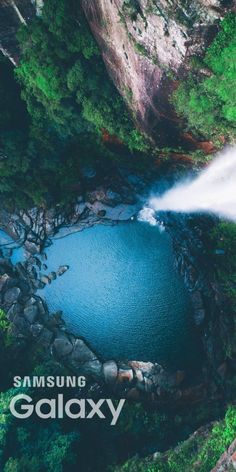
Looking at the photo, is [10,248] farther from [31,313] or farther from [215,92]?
[215,92]

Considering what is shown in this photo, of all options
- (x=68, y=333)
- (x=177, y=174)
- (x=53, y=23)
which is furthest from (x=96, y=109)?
(x=68, y=333)

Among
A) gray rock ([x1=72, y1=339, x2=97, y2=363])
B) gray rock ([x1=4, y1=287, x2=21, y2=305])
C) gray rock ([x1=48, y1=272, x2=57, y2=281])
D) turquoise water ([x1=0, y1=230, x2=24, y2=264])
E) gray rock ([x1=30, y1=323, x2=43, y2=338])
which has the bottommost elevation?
gray rock ([x1=72, y1=339, x2=97, y2=363])

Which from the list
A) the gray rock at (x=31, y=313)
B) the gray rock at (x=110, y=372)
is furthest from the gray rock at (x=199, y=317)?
the gray rock at (x=31, y=313)

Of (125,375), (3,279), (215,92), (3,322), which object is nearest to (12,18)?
(215,92)

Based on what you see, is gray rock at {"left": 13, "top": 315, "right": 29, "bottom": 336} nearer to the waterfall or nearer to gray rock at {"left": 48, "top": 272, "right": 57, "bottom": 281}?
gray rock at {"left": 48, "top": 272, "right": 57, "bottom": 281}

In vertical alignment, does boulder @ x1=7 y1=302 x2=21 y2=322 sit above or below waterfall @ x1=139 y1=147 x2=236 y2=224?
below

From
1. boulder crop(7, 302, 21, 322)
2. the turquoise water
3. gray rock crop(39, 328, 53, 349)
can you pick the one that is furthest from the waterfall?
boulder crop(7, 302, 21, 322)
